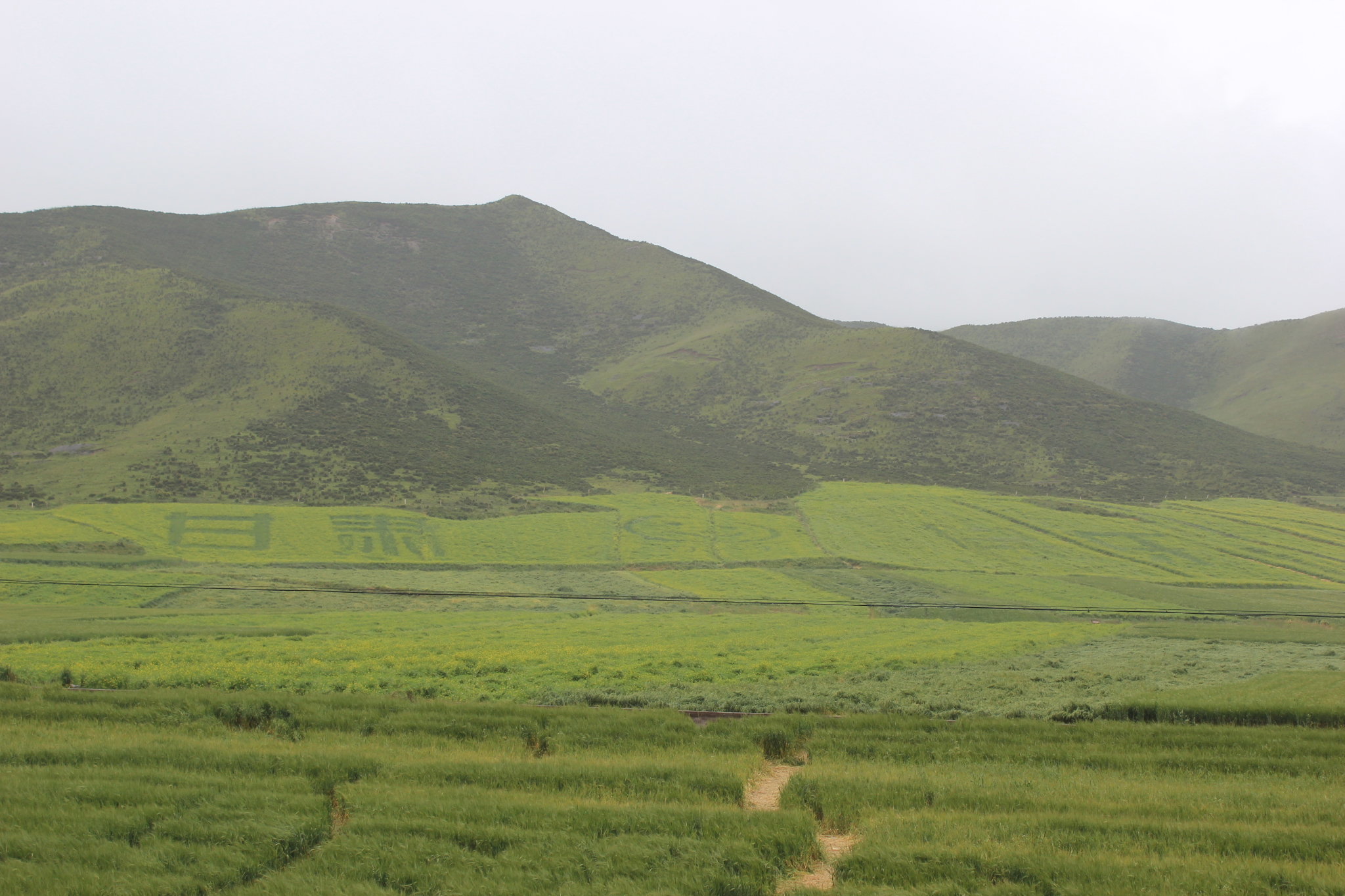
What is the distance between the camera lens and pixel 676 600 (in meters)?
48.8

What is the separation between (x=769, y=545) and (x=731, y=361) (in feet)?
308

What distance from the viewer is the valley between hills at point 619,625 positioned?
10711 millimetres

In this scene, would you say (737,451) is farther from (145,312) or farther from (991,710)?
(991,710)

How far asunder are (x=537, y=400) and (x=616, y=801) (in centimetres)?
13488

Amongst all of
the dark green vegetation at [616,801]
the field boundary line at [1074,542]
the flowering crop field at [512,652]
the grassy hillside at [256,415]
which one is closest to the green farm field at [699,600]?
the flowering crop field at [512,652]

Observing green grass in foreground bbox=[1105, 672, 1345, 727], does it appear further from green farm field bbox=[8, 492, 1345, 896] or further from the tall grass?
the tall grass

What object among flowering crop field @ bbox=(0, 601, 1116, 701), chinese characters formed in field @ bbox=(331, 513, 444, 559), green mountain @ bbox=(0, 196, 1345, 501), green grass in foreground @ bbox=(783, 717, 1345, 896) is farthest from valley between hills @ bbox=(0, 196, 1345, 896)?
green mountain @ bbox=(0, 196, 1345, 501)

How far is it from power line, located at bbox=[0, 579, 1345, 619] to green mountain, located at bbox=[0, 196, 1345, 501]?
106ft

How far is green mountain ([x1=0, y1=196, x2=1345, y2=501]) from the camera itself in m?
92.5

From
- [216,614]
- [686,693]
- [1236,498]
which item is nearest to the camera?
[686,693]

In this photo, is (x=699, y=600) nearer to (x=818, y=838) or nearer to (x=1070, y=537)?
(x=818, y=838)

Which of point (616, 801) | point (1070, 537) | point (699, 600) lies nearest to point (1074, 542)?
point (1070, 537)

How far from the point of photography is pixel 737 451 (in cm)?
12412

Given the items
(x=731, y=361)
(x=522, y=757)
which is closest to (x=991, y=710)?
(x=522, y=757)
